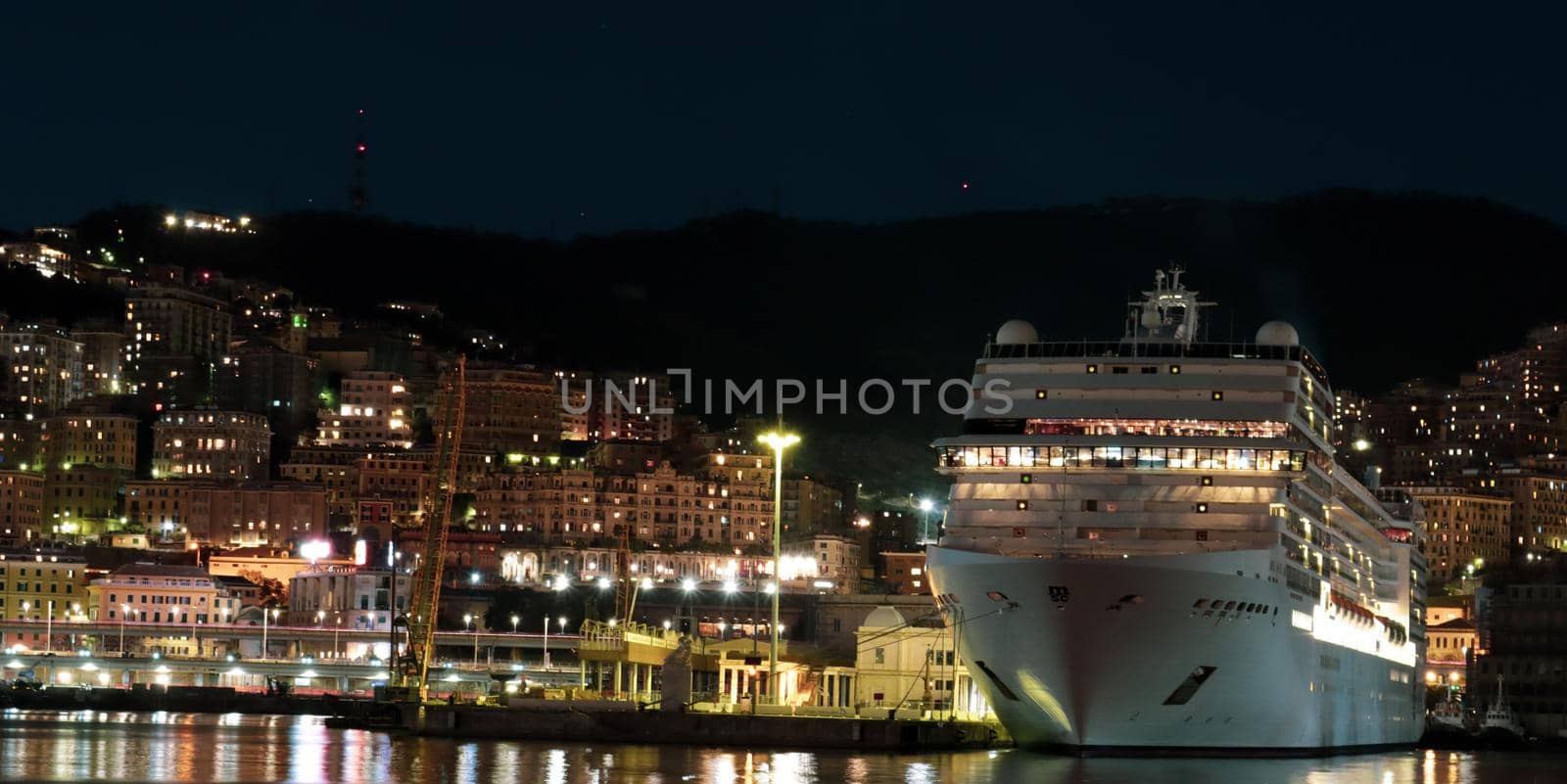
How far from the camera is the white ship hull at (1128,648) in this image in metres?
58.0

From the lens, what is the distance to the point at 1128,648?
58.2m

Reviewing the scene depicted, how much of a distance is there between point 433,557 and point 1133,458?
96.2 feet

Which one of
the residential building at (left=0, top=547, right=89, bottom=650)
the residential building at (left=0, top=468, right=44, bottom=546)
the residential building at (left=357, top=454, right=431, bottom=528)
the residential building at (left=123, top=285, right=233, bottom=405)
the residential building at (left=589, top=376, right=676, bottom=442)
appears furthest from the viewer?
the residential building at (left=589, top=376, right=676, bottom=442)

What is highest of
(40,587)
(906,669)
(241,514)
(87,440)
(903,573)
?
(87,440)

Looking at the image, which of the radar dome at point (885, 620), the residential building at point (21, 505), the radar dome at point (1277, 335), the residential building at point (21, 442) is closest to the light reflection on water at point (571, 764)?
the radar dome at point (1277, 335)

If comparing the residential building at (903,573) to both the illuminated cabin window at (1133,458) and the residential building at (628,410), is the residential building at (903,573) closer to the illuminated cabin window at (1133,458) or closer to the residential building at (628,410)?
the residential building at (628,410)

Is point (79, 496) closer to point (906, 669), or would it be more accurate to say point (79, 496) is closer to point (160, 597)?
point (160, 597)

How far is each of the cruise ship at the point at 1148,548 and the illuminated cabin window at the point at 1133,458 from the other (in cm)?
4

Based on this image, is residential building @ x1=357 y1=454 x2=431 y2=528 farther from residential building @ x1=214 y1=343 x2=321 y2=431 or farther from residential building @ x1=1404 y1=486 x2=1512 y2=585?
residential building @ x1=1404 y1=486 x2=1512 y2=585

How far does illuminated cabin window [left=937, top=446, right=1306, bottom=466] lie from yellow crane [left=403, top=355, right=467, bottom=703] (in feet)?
71.4

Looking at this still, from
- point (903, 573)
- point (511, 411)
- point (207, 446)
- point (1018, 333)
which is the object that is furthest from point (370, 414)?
point (1018, 333)

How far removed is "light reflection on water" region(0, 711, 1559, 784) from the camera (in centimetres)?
5288

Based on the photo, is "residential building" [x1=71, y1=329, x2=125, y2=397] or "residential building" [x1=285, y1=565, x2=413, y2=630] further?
"residential building" [x1=71, y1=329, x2=125, y2=397]

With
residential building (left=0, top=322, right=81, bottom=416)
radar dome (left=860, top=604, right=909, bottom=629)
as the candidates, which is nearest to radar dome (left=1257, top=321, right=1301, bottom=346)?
radar dome (left=860, top=604, right=909, bottom=629)
